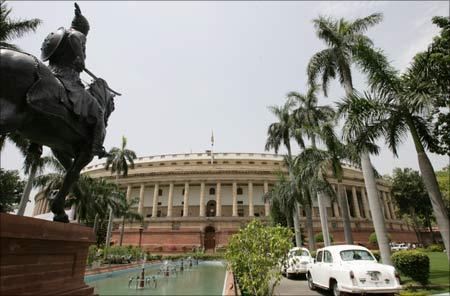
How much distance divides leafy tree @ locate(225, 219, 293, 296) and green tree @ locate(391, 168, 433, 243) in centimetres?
5186

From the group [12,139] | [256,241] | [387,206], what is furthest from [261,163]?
[256,241]

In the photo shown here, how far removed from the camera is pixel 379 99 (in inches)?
500

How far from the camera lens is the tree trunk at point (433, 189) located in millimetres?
10422

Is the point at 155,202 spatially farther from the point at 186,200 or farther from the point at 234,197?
the point at 234,197

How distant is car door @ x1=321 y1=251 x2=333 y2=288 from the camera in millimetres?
10172

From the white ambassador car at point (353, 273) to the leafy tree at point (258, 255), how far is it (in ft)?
7.24

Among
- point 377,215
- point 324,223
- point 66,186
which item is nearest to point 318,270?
point 377,215

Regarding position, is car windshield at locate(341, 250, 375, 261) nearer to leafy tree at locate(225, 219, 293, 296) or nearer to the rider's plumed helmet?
leafy tree at locate(225, 219, 293, 296)

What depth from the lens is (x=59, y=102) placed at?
3789 millimetres

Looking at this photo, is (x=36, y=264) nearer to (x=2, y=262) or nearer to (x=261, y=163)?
(x=2, y=262)

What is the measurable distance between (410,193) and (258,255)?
53.1m

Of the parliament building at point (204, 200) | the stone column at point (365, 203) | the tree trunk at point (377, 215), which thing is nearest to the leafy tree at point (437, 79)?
the tree trunk at point (377, 215)

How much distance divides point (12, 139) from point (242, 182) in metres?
39.5

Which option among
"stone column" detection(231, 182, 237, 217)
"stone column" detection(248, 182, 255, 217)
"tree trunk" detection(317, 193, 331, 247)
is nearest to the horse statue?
"tree trunk" detection(317, 193, 331, 247)
